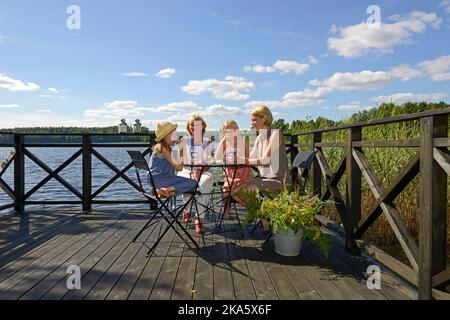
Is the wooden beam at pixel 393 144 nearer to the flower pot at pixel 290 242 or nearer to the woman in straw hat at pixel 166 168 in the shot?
the flower pot at pixel 290 242

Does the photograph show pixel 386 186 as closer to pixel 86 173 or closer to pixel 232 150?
pixel 232 150

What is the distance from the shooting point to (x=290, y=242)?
8.59 ft

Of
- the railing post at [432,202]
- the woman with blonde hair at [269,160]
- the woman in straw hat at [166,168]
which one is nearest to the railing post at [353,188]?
the woman with blonde hair at [269,160]

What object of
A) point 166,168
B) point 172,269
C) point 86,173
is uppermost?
point 166,168

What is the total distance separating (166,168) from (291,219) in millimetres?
1227

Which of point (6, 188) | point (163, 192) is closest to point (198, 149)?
point (163, 192)

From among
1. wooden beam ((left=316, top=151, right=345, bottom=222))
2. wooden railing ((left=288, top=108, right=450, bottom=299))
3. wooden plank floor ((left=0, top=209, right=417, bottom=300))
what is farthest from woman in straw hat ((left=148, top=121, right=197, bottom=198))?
wooden railing ((left=288, top=108, right=450, bottom=299))

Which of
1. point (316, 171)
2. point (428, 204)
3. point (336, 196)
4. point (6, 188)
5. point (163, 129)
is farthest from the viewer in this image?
point (6, 188)

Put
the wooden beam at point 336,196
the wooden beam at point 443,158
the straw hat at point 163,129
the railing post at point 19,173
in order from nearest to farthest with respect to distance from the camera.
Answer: the wooden beam at point 443,158
the straw hat at point 163,129
the wooden beam at point 336,196
the railing post at point 19,173

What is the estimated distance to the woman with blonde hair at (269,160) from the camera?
Result: 120 inches

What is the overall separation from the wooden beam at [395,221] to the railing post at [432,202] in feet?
0.48
